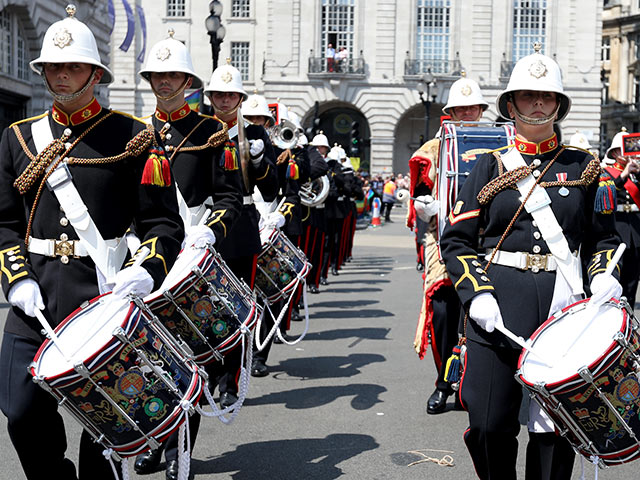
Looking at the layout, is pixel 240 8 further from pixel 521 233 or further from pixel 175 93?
pixel 521 233

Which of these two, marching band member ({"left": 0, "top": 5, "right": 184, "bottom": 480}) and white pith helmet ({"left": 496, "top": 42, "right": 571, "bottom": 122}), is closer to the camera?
marching band member ({"left": 0, "top": 5, "right": 184, "bottom": 480})

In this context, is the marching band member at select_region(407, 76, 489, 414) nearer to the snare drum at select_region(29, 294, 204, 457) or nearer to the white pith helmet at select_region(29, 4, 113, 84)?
the white pith helmet at select_region(29, 4, 113, 84)

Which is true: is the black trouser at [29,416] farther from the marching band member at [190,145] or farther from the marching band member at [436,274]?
the marching band member at [436,274]

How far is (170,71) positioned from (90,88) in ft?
4.36

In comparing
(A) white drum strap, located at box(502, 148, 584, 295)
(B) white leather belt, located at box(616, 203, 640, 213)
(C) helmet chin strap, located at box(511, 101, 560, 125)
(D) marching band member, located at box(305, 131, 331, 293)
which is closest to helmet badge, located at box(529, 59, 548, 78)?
(C) helmet chin strap, located at box(511, 101, 560, 125)

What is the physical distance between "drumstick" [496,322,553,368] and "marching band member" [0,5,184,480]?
1.45 m

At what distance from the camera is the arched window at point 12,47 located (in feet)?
75.8

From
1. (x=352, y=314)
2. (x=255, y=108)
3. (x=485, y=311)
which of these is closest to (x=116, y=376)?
(x=485, y=311)

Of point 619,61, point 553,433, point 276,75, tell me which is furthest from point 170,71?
point 619,61

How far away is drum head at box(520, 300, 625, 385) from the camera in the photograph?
140 inches

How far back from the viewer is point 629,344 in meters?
3.62

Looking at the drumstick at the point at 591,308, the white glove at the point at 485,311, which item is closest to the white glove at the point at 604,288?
the drumstick at the point at 591,308

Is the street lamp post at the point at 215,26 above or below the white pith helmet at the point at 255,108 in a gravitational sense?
above

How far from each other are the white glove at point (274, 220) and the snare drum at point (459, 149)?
193 centimetres
